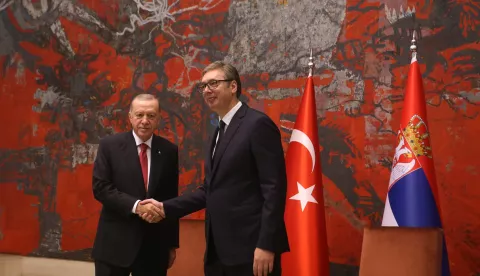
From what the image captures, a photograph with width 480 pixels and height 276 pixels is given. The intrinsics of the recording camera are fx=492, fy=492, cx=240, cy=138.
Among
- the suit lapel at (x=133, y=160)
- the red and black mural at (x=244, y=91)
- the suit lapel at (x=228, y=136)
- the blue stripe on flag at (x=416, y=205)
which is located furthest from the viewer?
the red and black mural at (x=244, y=91)

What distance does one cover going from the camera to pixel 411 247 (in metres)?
2.62

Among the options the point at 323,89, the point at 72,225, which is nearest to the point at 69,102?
the point at 72,225

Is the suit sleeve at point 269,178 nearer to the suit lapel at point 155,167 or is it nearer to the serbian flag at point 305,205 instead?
the suit lapel at point 155,167

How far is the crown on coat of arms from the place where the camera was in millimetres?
2998

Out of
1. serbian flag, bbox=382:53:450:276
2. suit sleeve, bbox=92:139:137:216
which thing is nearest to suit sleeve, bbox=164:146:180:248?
suit sleeve, bbox=92:139:137:216

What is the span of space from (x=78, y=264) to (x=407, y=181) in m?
3.09

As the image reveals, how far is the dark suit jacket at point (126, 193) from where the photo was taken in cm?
254

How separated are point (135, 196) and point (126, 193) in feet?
0.16

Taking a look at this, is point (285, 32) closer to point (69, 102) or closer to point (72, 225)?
point (69, 102)

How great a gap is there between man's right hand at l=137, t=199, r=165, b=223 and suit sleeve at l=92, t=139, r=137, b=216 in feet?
0.16

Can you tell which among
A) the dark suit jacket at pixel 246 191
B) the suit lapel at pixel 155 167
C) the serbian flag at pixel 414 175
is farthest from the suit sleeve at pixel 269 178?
the serbian flag at pixel 414 175

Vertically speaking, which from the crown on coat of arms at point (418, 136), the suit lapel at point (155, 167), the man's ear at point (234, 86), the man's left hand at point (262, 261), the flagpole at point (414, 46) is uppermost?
the flagpole at point (414, 46)

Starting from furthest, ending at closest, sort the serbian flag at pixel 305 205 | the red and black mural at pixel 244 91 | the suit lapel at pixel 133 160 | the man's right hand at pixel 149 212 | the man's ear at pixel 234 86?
the red and black mural at pixel 244 91
the serbian flag at pixel 305 205
the suit lapel at pixel 133 160
the man's right hand at pixel 149 212
the man's ear at pixel 234 86

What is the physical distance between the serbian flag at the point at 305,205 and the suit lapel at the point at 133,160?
1.04m
